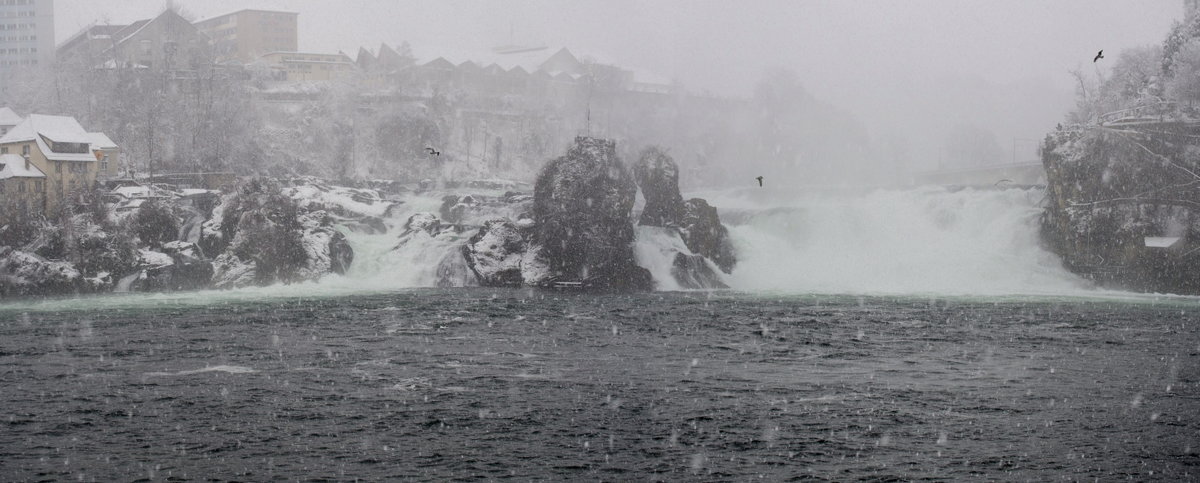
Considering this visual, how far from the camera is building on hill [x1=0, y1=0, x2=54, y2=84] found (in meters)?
170

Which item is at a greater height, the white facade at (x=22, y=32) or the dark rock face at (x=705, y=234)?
the white facade at (x=22, y=32)

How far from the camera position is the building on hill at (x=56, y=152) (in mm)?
73938

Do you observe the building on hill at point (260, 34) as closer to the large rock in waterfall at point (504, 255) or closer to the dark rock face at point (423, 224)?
the dark rock face at point (423, 224)

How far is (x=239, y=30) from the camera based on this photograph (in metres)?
159

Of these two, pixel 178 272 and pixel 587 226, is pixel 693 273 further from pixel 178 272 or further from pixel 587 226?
pixel 178 272

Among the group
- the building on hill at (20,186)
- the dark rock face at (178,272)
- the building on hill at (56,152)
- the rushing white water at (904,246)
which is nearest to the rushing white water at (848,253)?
the rushing white water at (904,246)

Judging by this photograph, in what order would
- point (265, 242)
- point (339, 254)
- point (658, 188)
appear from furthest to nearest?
point (658, 188)
point (339, 254)
point (265, 242)

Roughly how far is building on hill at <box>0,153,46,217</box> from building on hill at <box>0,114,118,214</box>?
0.42 m

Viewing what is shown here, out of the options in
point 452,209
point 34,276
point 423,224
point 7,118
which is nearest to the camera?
point 34,276

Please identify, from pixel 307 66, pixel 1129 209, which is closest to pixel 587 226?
pixel 1129 209

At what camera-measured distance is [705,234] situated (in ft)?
257

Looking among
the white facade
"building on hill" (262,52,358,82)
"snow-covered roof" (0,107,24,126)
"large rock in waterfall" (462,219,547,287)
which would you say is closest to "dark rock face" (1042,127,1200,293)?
"large rock in waterfall" (462,219,547,287)

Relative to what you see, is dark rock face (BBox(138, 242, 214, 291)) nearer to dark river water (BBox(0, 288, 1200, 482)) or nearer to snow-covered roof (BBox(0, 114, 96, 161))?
snow-covered roof (BBox(0, 114, 96, 161))

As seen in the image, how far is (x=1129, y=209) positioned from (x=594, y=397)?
57.9 m
